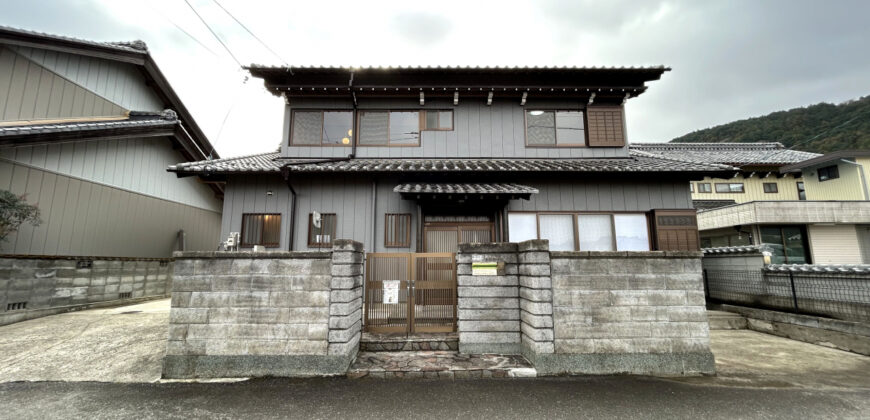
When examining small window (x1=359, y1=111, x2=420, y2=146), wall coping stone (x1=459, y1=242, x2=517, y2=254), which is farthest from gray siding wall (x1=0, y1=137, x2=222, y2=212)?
wall coping stone (x1=459, y1=242, x2=517, y2=254)

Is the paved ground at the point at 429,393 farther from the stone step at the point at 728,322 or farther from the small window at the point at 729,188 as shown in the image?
the small window at the point at 729,188

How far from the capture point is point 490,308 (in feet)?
17.5

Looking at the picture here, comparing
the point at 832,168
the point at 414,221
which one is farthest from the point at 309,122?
the point at 832,168

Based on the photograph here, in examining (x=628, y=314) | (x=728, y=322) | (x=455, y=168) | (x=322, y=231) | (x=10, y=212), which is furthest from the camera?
(x=322, y=231)

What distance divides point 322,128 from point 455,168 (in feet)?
15.2

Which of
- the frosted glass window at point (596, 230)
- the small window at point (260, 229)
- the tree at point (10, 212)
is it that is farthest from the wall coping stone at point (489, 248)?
the tree at point (10, 212)

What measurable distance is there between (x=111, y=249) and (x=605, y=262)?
15.0 metres

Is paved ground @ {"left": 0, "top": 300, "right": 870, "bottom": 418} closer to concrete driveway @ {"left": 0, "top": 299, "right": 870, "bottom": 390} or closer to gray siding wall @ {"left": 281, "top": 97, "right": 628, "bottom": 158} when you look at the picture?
concrete driveway @ {"left": 0, "top": 299, "right": 870, "bottom": 390}

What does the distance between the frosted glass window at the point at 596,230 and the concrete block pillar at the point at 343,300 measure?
643 centimetres

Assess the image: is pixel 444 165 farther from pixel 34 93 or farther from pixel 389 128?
pixel 34 93

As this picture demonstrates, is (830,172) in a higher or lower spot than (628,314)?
higher

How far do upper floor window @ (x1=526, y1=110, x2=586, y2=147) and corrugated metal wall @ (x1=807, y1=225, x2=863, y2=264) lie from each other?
13.2 meters

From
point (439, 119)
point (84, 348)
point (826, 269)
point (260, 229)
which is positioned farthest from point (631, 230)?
point (84, 348)

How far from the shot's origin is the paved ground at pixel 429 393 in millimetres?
3709
